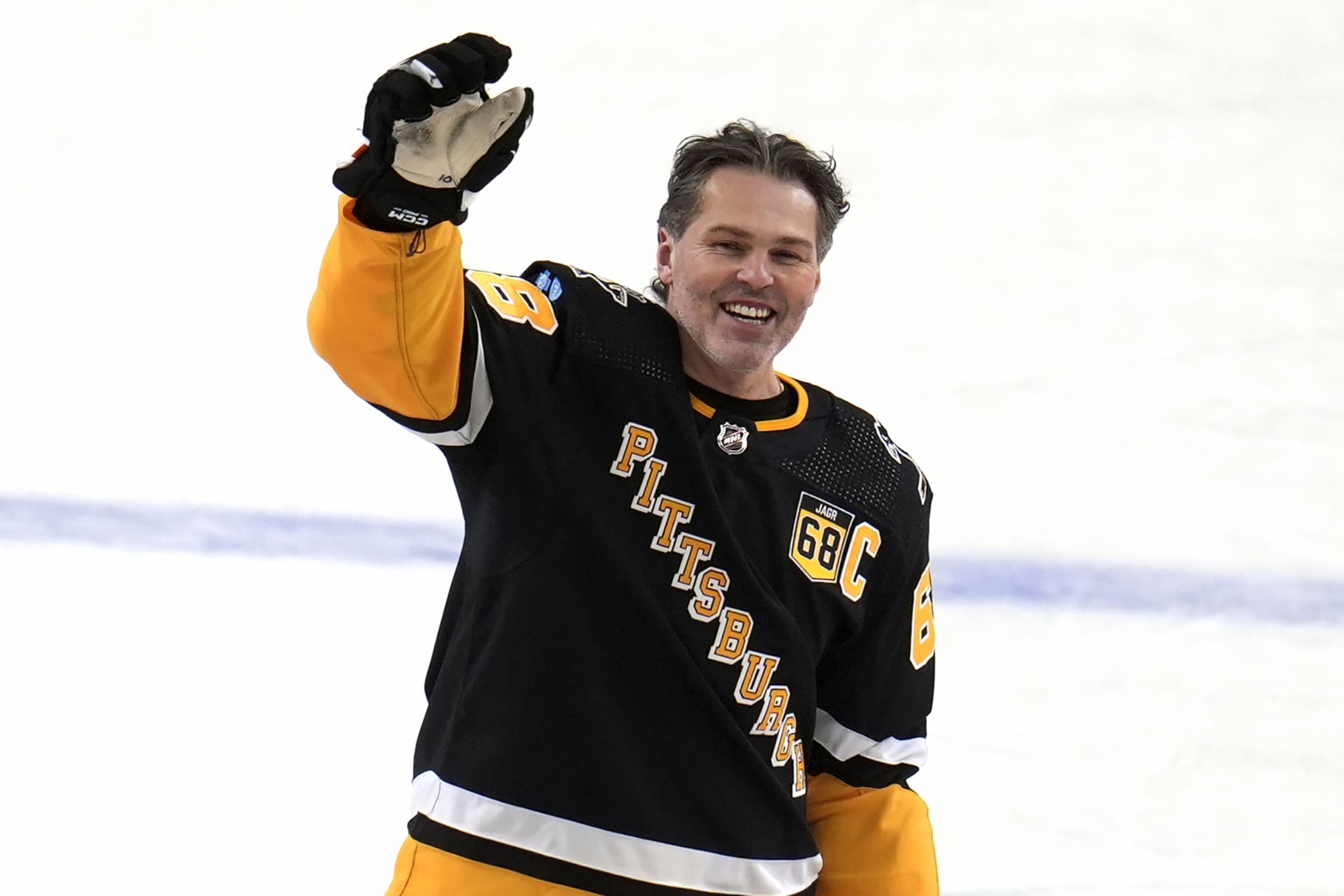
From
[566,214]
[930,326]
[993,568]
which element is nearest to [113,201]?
[566,214]

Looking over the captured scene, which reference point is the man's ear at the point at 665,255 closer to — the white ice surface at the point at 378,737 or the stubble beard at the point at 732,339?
the stubble beard at the point at 732,339

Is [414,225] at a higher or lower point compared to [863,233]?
lower

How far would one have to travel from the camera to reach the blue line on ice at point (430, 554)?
256cm

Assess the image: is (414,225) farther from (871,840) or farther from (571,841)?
(871,840)

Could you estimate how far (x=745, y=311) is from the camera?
4.32 feet

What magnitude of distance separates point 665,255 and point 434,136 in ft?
1.39

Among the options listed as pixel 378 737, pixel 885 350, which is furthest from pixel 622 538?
pixel 885 350

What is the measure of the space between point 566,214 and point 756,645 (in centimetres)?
165

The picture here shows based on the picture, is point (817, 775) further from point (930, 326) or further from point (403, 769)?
point (930, 326)

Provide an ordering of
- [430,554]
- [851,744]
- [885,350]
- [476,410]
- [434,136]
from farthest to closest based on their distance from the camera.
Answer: [885,350]
[430,554]
[851,744]
[476,410]
[434,136]

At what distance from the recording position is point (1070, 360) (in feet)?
9.44

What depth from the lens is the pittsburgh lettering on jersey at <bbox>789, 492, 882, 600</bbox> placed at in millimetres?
1325

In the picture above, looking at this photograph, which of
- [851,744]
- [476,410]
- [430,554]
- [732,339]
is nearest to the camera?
[476,410]

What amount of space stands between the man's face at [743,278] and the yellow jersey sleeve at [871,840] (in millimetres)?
393
